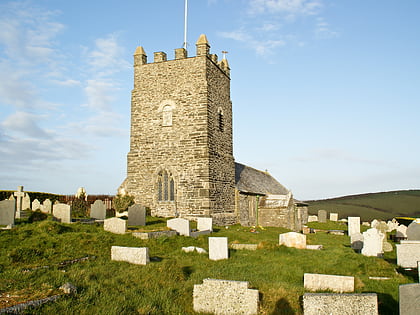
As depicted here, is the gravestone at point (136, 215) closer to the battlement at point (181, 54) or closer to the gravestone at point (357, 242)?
the gravestone at point (357, 242)

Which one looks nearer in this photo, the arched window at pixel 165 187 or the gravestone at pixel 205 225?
the gravestone at pixel 205 225

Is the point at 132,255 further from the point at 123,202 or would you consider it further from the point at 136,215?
the point at 123,202

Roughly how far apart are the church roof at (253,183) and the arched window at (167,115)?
299 inches

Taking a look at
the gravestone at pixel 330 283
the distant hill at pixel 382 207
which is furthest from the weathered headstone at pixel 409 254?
the distant hill at pixel 382 207

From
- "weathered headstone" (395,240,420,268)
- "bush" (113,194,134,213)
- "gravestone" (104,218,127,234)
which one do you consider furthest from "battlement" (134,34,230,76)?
"weathered headstone" (395,240,420,268)

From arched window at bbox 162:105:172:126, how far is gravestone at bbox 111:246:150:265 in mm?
14907

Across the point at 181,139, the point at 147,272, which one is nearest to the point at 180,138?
the point at 181,139

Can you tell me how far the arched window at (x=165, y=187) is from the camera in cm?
2433

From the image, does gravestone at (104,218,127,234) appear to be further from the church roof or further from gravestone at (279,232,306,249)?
the church roof

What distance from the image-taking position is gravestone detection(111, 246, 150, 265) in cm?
1043

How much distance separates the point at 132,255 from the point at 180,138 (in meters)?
14.4

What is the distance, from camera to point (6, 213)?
601 inches

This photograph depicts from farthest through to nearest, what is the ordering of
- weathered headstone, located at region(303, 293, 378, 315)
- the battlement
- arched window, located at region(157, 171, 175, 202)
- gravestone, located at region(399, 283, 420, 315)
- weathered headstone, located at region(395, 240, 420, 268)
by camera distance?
the battlement
arched window, located at region(157, 171, 175, 202)
weathered headstone, located at region(395, 240, 420, 268)
weathered headstone, located at region(303, 293, 378, 315)
gravestone, located at region(399, 283, 420, 315)

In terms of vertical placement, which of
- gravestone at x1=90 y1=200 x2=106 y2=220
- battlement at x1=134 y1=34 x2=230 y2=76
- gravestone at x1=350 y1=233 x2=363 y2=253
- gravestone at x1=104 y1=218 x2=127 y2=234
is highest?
battlement at x1=134 y1=34 x2=230 y2=76
